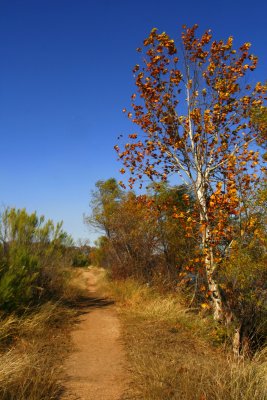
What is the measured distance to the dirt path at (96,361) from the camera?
5.19 m

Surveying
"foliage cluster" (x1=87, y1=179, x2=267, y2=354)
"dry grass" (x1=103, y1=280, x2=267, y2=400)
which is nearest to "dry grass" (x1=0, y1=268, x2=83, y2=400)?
"dry grass" (x1=103, y1=280, x2=267, y2=400)

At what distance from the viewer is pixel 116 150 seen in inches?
372

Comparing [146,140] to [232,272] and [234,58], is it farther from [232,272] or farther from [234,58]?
[232,272]

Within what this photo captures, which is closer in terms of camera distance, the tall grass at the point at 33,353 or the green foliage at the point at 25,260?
the tall grass at the point at 33,353

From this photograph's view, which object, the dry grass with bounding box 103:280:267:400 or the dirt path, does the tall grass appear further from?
the dry grass with bounding box 103:280:267:400

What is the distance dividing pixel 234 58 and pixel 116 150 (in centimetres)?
359

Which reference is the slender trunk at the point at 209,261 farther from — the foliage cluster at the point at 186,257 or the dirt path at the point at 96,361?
the dirt path at the point at 96,361

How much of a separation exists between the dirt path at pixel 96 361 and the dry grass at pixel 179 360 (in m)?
0.25

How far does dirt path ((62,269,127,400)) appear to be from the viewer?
5191 millimetres

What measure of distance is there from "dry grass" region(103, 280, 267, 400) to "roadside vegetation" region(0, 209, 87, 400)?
134 cm

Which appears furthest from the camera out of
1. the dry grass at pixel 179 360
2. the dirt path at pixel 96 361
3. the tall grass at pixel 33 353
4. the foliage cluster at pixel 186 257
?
the foliage cluster at pixel 186 257

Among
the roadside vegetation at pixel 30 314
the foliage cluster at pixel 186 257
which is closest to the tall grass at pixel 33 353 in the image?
the roadside vegetation at pixel 30 314

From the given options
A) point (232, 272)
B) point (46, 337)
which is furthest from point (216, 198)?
point (46, 337)

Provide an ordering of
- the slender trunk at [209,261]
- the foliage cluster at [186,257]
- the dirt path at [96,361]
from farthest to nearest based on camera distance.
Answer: the slender trunk at [209,261], the foliage cluster at [186,257], the dirt path at [96,361]
